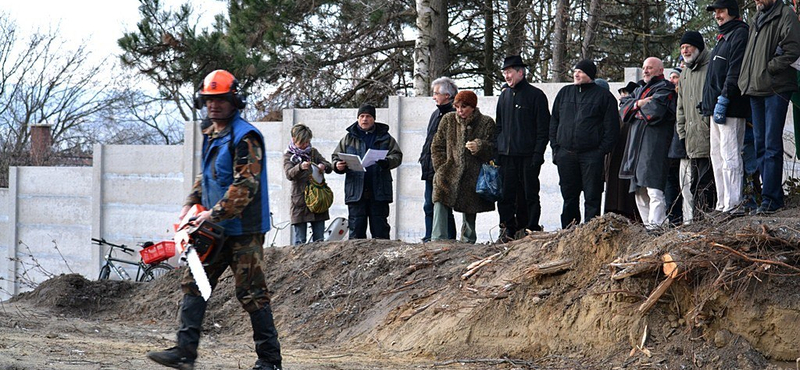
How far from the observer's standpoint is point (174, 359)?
6.52 meters

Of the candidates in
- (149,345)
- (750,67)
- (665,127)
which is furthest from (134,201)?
(750,67)

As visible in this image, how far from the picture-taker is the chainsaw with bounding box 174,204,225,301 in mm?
6496

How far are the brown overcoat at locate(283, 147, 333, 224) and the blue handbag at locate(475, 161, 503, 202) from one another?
2.28m

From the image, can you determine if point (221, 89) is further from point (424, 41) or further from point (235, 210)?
point (424, 41)

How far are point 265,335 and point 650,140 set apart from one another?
4.99m

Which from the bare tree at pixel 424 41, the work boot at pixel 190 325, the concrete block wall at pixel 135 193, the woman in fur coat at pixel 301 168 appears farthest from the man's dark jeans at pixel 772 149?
the concrete block wall at pixel 135 193

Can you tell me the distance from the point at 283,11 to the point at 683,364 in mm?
14344

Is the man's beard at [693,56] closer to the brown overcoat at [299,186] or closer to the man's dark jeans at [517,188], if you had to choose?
the man's dark jeans at [517,188]

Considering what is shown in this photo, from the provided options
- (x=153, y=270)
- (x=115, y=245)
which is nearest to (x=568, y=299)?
(x=153, y=270)

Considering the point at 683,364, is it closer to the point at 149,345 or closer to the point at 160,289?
the point at 149,345

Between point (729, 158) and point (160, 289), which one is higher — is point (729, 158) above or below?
above

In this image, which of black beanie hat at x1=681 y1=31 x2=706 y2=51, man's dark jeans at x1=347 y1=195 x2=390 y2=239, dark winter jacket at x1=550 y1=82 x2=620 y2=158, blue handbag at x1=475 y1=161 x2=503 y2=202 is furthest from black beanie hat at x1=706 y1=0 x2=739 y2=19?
man's dark jeans at x1=347 y1=195 x2=390 y2=239

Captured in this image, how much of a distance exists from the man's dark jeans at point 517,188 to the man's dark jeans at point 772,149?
2.53 metres

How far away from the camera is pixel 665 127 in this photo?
1026 cm
